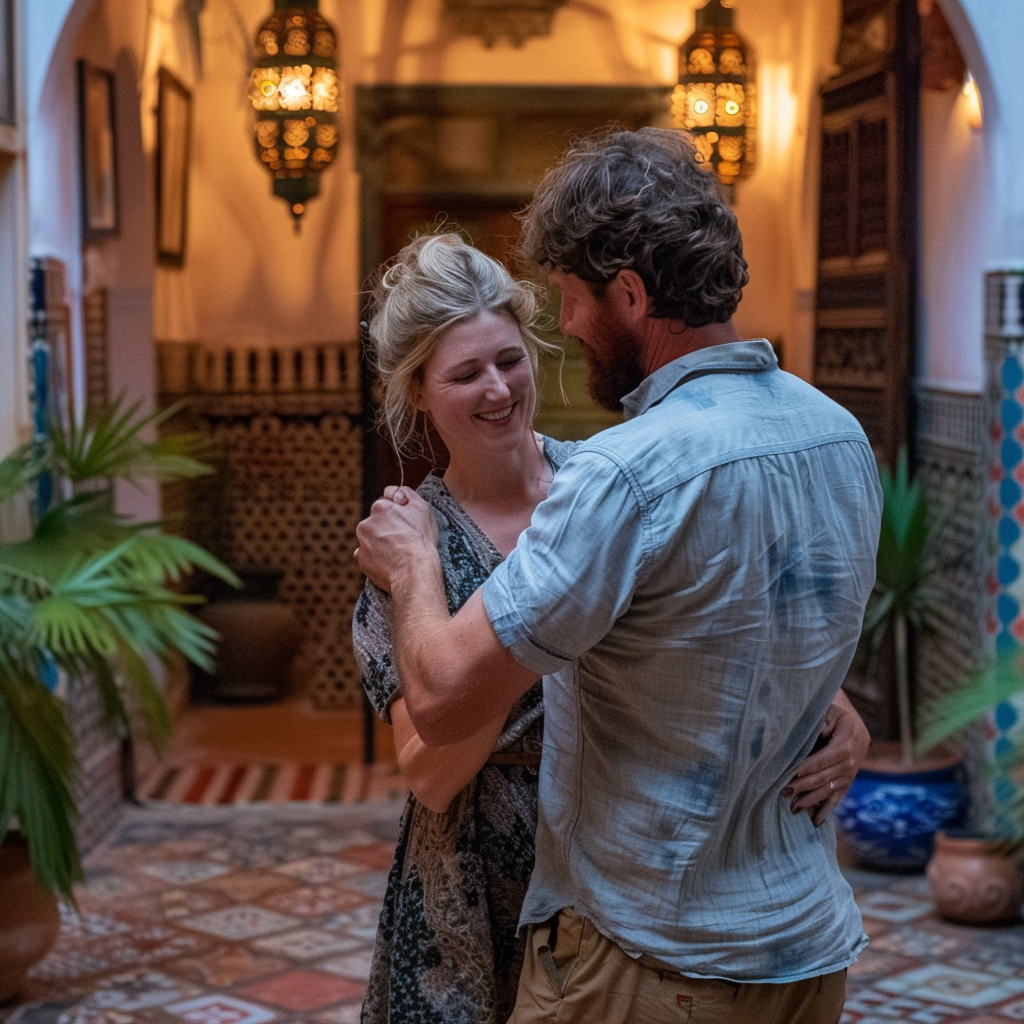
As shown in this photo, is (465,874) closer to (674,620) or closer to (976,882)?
(674,620)

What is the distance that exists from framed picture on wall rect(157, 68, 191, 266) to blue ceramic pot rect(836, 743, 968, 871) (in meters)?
4.02

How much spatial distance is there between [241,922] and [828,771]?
3417 millimetres

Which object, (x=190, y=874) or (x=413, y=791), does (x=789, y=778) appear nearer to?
(x=413, y=791)

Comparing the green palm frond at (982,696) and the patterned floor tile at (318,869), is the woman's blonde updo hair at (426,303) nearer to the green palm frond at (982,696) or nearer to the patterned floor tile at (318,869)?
→ the green palm frond at (982,696)

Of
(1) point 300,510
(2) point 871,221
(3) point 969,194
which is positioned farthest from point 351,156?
(3) point 969,194

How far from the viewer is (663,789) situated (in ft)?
5.58

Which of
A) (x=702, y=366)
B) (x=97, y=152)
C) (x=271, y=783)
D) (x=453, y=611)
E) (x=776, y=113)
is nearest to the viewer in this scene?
(x=702, y=366)

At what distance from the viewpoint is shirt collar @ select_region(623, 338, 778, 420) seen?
172 cm

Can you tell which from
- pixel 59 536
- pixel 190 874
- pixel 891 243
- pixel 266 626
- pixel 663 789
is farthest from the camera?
pixel 266 626

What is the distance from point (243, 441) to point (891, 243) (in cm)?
361

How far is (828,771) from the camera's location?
5.91 ft

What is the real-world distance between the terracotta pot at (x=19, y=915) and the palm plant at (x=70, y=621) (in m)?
0.20

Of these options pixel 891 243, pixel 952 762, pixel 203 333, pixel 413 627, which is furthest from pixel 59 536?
pixel 203 333

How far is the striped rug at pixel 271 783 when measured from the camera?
636 centimetres
